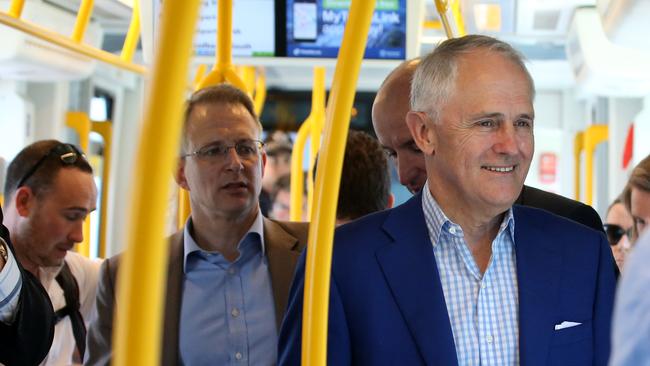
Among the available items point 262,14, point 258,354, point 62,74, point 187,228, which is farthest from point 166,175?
point 62,74

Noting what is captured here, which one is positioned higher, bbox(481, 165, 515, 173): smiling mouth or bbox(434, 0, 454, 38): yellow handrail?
bbox(434, 0, 454, 38): yellow handrail

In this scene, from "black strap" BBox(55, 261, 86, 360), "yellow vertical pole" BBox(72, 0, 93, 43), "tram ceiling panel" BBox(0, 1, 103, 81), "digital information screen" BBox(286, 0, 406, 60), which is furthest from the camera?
"tram ceiling panel" BBox(0, 1, 103, 81)

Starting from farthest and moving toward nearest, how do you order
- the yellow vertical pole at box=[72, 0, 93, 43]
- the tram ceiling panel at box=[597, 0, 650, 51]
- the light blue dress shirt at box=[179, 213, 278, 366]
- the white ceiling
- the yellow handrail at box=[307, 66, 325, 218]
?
the yellow handrail at box=[307, 66, 325, 218]
the white ceiling
the tram ceiling panel at box=[597, 0, 650, 51]
the yellow vertical pole at box=[72, 0, 93, 43]
the light blue dress shirt at box=[179, 213, 278, 366]

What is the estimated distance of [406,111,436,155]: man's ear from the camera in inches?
80.4

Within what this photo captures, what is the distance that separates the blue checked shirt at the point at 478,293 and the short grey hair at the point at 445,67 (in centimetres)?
20

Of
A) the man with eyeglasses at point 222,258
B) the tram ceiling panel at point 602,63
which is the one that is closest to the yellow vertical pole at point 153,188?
the man with eyeglasses at point 222,258

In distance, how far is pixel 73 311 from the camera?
10.0 ft

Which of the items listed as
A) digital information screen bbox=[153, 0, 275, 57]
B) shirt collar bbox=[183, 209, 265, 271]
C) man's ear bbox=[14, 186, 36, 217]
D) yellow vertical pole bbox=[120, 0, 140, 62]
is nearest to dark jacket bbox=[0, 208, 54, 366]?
shirt collar bbox=[183, 209, 265, 271]

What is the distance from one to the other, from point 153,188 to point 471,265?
1.03 metres

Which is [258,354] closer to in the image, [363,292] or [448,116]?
[363,292]

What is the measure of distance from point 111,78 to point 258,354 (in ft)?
27.2

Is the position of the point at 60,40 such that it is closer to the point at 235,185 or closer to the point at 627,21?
the point at 235,185

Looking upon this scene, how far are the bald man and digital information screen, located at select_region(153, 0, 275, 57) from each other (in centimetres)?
153

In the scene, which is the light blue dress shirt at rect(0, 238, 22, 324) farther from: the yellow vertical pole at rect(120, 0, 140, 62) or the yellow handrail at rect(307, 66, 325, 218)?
the yellow handrail at rect(307, 66, 325, 218)
